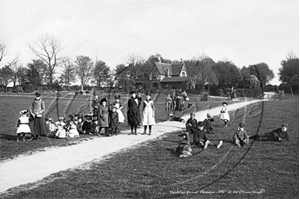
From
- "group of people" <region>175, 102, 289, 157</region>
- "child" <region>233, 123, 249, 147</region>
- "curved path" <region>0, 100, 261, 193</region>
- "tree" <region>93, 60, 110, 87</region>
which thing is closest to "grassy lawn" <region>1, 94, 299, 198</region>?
"group of people" <region>175, 102, 289, 157</region>

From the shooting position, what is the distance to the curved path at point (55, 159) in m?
7.63

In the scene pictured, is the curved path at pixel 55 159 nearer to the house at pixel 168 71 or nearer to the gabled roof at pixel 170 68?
the house at pixel 168 71

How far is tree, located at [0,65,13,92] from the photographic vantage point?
58588 millimetres

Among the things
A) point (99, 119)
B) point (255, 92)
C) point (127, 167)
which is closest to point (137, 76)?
point (99, 119)

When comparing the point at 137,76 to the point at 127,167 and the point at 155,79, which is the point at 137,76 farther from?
the point at 127,167

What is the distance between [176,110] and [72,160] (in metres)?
17.6

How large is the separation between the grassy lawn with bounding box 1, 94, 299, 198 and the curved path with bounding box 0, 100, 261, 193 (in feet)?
1.57

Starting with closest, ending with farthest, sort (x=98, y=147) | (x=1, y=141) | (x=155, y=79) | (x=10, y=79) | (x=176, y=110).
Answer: (x=98, y=147), (x=1, y=141), (x=155, y=79), (x=176, y=110), (x=10, y=79)

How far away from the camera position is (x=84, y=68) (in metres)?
10.3

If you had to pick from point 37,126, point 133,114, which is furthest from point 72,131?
point 133,114

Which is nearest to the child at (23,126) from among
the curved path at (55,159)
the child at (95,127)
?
the curved path at (55,159)

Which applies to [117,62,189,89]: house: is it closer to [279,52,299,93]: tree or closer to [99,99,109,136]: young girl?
[99,99,109,136]: young girl

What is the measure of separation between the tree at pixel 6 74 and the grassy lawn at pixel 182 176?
54697 millimetres

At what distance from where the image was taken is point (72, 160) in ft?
31.3
